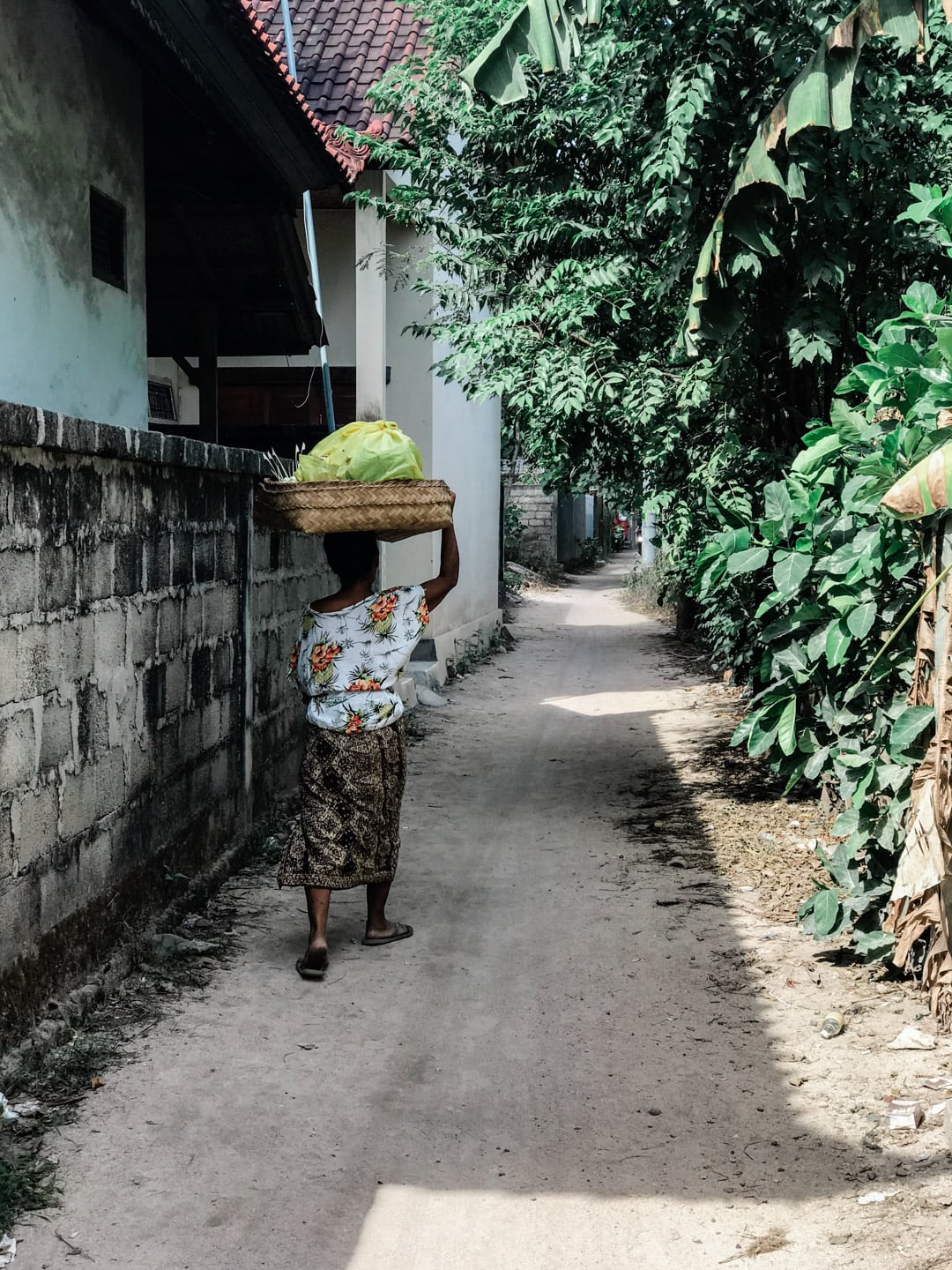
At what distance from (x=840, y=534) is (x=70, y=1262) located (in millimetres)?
3368

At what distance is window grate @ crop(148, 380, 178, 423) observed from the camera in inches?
435

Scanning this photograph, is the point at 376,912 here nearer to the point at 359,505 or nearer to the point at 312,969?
the point at 312,969

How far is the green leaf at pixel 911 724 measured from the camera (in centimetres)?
395

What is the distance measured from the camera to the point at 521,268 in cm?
751

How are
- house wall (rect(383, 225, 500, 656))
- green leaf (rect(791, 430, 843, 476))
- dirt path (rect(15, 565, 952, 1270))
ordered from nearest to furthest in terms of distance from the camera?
1. dirt path (rect(15, 565, 952, 1270))
2. green leaf (rect(791, 430, 843, 476))
3. house wall (rect(383, 225, 500, 656))

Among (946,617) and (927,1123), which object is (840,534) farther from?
(927,1123)

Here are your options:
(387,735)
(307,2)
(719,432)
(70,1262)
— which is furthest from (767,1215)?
(307,2)

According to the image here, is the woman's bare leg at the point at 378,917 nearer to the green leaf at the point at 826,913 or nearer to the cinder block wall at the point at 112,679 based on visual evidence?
the cinder block wall at the point at 112,679

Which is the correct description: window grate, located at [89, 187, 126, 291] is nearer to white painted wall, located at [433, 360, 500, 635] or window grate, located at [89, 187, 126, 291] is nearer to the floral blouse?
the floral blouse

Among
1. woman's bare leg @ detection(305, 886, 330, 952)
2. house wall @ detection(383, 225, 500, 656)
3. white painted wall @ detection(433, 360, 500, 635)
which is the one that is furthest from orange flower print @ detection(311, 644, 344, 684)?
white painted wall @ detection(433, 360, 500, 635)

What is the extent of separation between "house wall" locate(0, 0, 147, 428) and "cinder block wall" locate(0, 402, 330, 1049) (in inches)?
42.5

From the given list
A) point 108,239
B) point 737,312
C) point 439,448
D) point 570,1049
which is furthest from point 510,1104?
point 439,448

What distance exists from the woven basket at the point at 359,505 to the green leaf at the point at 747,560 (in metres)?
1.19

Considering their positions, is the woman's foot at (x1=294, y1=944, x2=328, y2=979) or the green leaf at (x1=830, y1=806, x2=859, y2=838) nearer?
the green leaf at (x1=830, y1=806, x2=859, y2=838)
